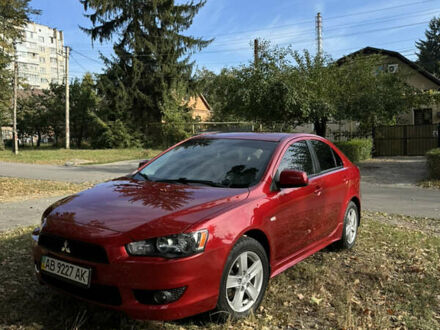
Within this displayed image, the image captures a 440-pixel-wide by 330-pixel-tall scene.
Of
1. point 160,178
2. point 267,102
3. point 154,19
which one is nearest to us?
point 160,178

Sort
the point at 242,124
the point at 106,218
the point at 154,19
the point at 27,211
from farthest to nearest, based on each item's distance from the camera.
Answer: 1. the point at 154,19
2. the point at 242,124
3. the point at 27,211
4. the point at 106,218

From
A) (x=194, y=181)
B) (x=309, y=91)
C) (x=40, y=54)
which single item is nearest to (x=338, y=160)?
(x=194, y=181)

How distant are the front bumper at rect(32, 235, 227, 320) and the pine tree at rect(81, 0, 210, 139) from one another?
3087cm

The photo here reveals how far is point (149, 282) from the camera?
269 cm

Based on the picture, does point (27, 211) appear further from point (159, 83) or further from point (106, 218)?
point (159, 83)

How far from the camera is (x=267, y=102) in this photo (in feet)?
51.8

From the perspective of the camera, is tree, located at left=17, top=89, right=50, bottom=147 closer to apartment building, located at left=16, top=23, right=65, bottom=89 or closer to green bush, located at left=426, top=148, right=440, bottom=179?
green bush, located at left=426, top=148, right=440, bottom=179

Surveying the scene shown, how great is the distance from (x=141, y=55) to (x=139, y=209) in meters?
32.4

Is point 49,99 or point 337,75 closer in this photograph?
point 337,75

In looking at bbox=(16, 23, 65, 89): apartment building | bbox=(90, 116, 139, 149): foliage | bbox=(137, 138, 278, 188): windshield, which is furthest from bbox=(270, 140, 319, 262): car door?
bbox=(16, 23, 65, 89): apartment building

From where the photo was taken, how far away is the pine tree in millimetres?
33219

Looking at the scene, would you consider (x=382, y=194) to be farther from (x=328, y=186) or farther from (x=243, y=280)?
(x=243, y=280)

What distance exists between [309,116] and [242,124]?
40.5ft

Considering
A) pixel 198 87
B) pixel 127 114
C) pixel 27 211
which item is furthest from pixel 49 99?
pixel 27 211
